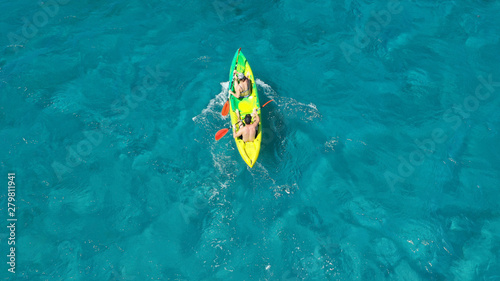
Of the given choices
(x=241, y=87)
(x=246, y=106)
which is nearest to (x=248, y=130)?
(x=246, y=106)

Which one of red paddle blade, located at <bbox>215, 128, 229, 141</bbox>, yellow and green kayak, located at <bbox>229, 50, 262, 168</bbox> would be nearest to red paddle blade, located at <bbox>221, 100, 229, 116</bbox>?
yellow and green kayak, located at <bbox>229, 50, 262, 168</bbox>

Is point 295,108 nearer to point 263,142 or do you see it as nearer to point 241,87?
point 263,142

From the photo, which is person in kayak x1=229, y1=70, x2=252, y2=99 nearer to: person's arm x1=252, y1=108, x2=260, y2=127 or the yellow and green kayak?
the yellow and green kayak

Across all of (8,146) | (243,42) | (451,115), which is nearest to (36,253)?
(8,146)

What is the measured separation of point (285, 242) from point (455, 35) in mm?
13048

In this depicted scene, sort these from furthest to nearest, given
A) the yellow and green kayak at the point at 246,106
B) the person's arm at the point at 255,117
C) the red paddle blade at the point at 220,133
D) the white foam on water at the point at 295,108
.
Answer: the white foam on water at the point at 295,108
the red paddle blade at the point at 220,133
the person's arm at the point at 255,117
the yellow and green kayak at the point at 246,106

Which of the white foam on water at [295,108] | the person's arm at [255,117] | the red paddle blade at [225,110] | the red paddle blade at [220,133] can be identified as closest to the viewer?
the person's arm at [255,117]

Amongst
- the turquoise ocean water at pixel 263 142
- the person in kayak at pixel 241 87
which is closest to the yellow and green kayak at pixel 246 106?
the person in kayak at pixel 241 87

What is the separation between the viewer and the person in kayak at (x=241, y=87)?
15594mm

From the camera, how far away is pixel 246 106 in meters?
15.6

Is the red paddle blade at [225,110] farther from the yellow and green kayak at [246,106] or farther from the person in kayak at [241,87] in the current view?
the person in kayak at [241,87]

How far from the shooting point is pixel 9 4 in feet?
63.8

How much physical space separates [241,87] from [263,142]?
2406 mm

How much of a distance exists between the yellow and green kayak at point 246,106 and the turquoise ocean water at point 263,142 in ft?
2.60
